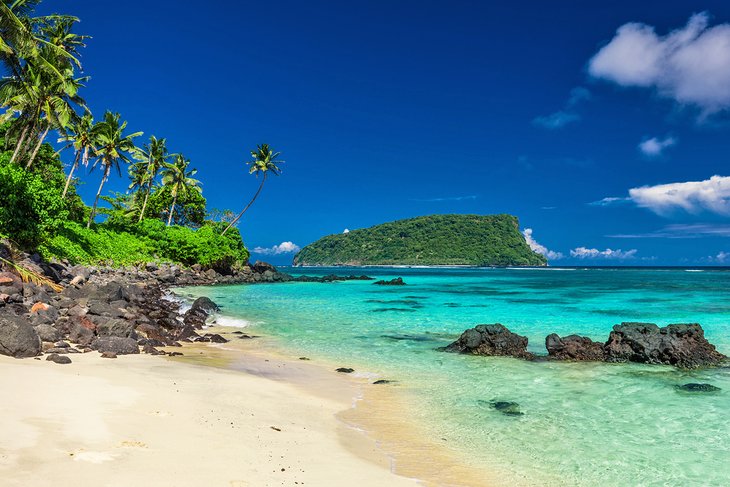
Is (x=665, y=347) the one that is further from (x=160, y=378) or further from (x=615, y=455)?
(x=160, y=378)

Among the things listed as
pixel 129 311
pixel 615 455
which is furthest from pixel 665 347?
pixel 129 311

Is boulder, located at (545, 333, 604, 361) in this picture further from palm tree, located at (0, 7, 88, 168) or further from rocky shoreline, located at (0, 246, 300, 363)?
palm tree, located at (0, 7, 88, 168)

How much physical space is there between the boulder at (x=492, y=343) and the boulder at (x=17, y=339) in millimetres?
13621

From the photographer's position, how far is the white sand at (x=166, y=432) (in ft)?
17.6

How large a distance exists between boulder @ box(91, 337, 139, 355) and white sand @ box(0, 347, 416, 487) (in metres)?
1.54

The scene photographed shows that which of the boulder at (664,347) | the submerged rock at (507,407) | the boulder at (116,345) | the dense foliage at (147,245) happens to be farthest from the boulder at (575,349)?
the dense foliage at (147,245)

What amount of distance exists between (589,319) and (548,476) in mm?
24177

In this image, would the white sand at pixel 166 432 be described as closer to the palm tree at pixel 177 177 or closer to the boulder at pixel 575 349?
the boulder at pixel 575 349

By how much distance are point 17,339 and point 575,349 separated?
17.1 m

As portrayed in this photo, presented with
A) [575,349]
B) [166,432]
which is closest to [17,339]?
[166,432]

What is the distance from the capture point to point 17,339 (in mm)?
10984

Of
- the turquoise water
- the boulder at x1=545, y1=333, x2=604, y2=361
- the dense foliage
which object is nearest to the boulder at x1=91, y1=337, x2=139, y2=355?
the turquoise water

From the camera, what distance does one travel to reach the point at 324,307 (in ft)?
114

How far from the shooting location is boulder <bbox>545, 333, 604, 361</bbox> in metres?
15.8
